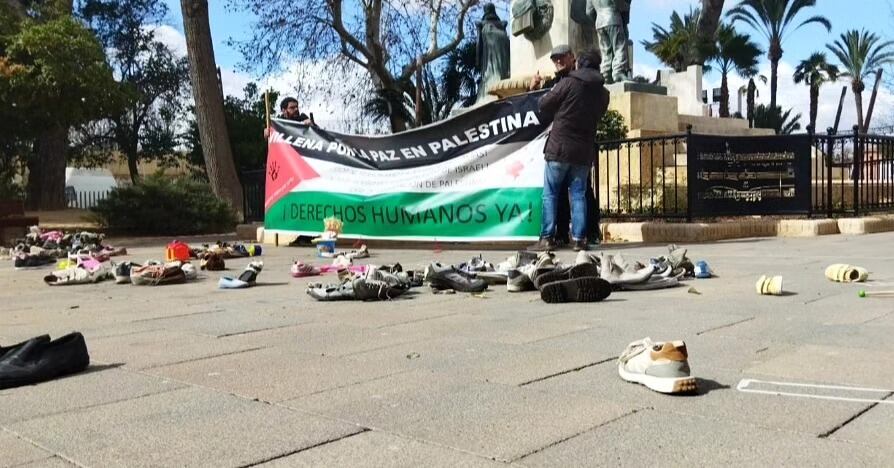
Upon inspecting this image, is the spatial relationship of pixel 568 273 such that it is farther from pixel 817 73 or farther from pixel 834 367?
pixel 817 73

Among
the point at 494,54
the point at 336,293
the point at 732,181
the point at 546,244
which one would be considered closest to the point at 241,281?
the point at 336,293

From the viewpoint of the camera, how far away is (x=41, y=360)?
3584 mm

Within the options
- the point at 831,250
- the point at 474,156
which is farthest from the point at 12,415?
the point at 831,250

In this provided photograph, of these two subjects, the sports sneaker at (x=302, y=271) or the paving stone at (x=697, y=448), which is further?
the sports sneaker at (x=302, y=271)

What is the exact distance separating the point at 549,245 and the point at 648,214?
123 inches

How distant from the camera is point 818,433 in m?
2.59

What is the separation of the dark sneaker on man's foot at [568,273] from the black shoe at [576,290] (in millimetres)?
169

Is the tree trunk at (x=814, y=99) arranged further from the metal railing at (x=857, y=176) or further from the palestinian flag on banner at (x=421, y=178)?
the palestinian flag on banner at (x=421, y=178)

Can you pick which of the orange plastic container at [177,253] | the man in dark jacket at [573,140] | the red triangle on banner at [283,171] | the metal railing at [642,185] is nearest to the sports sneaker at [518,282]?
the man in dark jacket at [573,140]

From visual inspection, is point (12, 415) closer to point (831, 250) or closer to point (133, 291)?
point (133, 291)

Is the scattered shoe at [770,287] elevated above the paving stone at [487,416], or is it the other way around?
the scattered shoe at [770,287]

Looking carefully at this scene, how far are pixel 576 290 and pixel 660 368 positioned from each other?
2352 millimetres

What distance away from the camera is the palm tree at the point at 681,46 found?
141ft

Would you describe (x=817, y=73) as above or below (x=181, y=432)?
above
